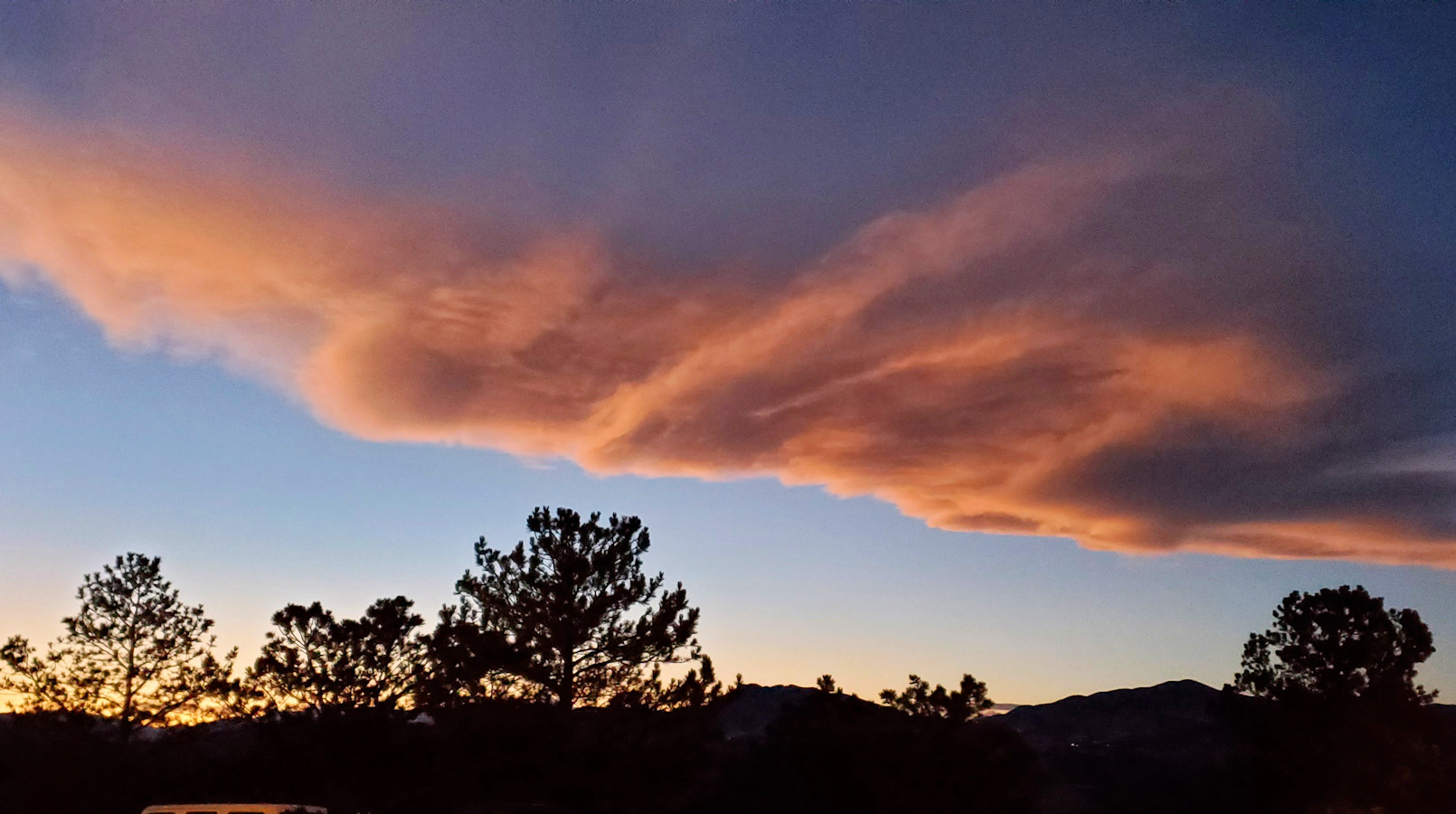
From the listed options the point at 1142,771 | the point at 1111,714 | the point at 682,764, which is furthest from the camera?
the point at 1111,714

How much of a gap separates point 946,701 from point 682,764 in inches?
506

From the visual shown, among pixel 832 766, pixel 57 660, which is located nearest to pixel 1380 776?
pixel 832 766

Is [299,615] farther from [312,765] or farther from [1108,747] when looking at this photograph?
[1108,747]

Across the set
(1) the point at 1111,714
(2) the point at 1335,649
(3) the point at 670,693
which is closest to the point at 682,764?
(3) the point at 670,693

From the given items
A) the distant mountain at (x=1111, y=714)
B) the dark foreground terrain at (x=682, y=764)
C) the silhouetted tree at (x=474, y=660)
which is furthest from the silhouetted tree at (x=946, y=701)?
the distant mountain at (x=1111, y=714)

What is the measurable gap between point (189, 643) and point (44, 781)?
11012mm

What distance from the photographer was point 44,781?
3541 cm

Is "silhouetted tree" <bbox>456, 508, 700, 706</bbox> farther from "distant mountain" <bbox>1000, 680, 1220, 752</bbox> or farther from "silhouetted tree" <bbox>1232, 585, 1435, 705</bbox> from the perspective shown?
"distant mountain" <bbox>1000, 680, 1220, 752</bbox>

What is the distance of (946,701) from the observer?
43219mm

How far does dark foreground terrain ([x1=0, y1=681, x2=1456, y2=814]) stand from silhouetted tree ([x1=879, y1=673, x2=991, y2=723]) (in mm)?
797

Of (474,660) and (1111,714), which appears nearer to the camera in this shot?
(474,660)

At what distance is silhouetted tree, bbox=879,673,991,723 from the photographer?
139ft

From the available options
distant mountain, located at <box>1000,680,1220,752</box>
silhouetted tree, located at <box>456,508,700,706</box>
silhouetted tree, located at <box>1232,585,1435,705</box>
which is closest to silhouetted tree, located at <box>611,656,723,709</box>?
silhouetted tree, located at <box>456,508,700,706</box>

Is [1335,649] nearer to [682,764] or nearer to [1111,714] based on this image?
[682,764]
